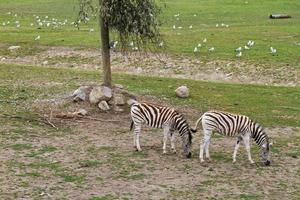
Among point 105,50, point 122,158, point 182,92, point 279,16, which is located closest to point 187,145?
point 122,158

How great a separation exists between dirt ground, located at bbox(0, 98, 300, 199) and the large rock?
211cm

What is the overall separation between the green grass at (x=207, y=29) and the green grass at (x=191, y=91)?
416cm

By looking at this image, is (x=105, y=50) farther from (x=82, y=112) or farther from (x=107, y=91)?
(x=82, y=112)

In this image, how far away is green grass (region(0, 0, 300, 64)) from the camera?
3594cm

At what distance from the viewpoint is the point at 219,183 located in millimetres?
14820

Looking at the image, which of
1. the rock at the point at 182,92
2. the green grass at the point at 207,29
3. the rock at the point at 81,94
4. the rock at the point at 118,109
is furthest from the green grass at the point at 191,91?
the green grass at the point at 207,29

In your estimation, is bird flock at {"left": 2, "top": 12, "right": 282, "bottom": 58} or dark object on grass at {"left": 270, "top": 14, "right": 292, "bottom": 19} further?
dark object on grass at {"left": 270, "top": 14, "right": 292, "bottom": 19}

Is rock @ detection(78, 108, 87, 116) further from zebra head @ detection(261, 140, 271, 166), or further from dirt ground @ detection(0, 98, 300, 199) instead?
zebra head @ detection(261, 140, 271, 166)

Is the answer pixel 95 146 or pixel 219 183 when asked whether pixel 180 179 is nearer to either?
pixel 219 183

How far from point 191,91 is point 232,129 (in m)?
9.87

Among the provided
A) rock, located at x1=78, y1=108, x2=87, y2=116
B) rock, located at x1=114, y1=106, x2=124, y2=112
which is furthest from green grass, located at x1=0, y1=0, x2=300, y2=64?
rock, located at x1=78, y1=108, x2=87, y2=116

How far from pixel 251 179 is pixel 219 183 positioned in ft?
3.08

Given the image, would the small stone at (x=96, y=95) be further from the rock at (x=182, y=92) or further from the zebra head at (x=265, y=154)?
Answer: the zebra head at (x=265, y=154)

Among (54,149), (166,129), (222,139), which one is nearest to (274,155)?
(222,139)
